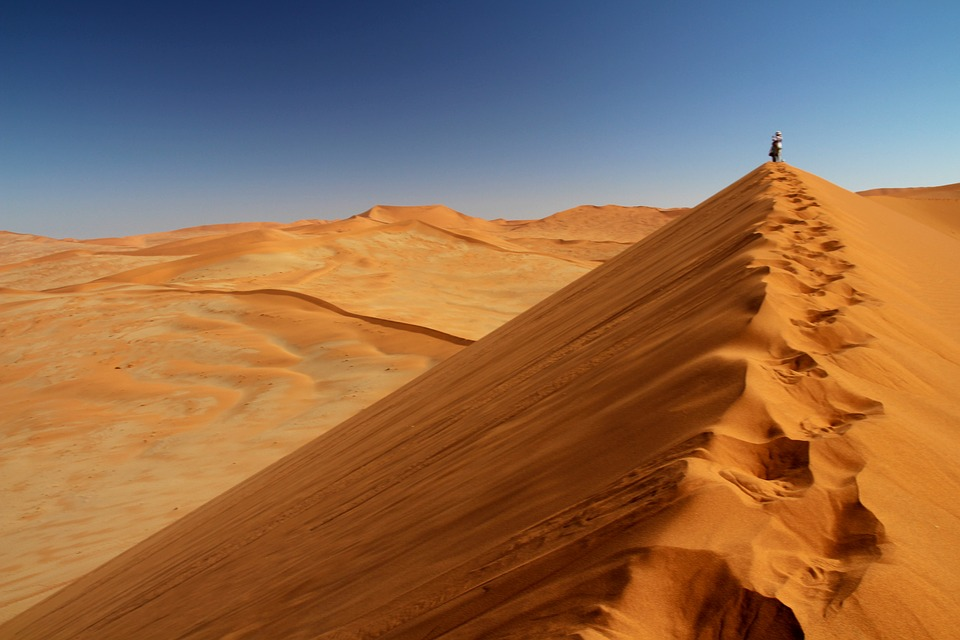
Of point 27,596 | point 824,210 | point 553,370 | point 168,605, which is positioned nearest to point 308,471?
point 168,605

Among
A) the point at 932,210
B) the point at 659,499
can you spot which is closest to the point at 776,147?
the point at 932,210

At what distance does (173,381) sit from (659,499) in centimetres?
1299

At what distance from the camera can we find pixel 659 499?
1305 mm

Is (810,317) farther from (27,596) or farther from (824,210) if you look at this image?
(27,596)

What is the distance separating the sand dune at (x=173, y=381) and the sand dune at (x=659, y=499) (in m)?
3.92

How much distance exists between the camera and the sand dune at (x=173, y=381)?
704cm

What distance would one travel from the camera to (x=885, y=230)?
289 inches

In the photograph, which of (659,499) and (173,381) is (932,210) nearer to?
(659,499)

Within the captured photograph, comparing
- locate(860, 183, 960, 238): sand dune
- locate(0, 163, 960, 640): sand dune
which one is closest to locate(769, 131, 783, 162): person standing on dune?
locate(860, 183, 960, 238): sand dune

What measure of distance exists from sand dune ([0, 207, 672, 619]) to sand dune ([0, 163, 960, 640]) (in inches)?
154

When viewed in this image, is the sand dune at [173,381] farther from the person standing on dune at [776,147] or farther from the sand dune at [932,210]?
the sand dune at [932,210]

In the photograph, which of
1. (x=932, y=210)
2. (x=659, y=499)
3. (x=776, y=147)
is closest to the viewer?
(x=659, y=499)

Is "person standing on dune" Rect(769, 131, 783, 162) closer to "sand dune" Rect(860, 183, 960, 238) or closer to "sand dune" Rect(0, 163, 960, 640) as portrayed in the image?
"sand dune" Rect(860, 183, 960, 238)

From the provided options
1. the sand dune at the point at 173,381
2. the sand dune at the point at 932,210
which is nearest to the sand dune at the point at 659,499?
the sand dune at the point at 173,381
